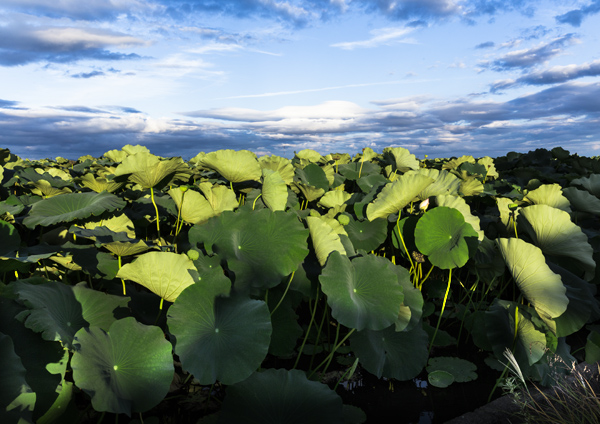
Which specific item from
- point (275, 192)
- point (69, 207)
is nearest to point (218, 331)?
point (275, 192)

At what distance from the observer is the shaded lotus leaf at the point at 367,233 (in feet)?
8.45

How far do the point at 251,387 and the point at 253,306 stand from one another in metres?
0.28

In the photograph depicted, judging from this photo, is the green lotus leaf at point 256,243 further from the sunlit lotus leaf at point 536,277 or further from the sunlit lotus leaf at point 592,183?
the sunlit lotus leaf at point 592,183

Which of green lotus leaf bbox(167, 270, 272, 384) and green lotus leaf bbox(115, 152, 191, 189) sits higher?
green lotus leaf bbox(115, 152, 191, 189)

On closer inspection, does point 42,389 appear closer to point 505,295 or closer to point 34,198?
point 34,198

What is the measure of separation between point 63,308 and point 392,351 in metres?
1.52

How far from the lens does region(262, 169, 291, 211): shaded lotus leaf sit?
225 cm

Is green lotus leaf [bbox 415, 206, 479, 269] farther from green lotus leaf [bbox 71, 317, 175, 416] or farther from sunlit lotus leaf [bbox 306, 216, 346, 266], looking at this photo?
green lotus leaf [bbox 71, 317, 175, 416]

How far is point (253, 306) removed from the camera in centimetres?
147

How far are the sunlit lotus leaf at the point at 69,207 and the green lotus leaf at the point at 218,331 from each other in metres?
0.75

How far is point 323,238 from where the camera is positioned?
1.88m

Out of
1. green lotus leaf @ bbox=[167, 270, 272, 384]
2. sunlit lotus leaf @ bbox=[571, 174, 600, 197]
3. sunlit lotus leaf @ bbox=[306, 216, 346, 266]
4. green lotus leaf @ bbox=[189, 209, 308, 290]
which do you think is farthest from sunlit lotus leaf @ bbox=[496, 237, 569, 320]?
sunlit lotus leaf @ bbox=[571, 174, 600, 197]

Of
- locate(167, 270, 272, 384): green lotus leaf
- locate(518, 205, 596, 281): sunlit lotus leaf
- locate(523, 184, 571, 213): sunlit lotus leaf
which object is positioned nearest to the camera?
locate(167, 270, 272, 384): green lotus leaf

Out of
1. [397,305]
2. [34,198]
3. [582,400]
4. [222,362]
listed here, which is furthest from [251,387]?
[34,198]
